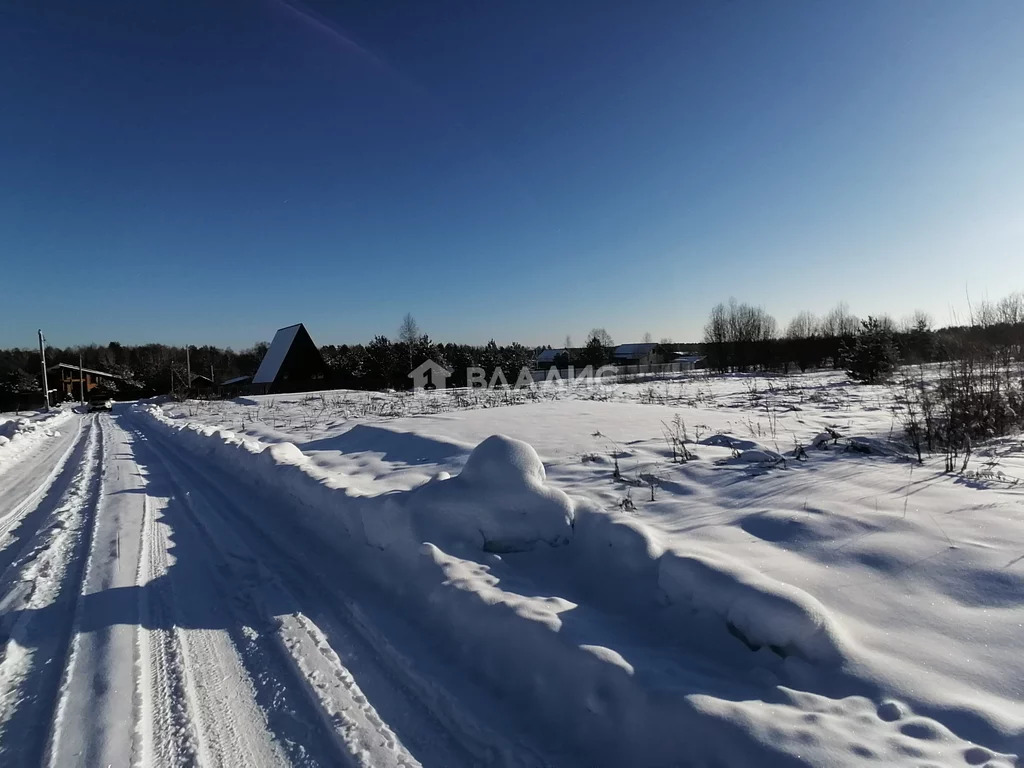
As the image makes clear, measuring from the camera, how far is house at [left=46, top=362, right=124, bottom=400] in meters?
49.9

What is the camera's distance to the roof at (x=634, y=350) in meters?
69.8

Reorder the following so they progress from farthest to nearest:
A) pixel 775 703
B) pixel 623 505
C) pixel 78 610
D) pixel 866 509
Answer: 1. pixel 623 505
2. pixel 866 509
3. pixel 78 610
4. pixel 775 703

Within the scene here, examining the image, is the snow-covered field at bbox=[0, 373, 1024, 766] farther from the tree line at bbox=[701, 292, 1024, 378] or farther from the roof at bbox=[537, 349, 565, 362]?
the roof at bbox=[537, 349, 565, 362]

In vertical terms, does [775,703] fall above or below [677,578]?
below

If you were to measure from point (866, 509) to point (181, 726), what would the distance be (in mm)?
4813

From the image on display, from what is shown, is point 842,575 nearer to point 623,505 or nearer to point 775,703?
point 775,703

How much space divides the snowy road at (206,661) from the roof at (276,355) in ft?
105

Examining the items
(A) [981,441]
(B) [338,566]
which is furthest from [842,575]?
(A) [981,441]

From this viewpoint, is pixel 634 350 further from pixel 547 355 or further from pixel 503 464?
pixel 503 464

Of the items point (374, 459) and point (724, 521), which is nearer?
point (724, 521)

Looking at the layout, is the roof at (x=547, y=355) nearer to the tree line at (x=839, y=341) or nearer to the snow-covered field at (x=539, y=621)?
the tree line at (x=839, y=341)

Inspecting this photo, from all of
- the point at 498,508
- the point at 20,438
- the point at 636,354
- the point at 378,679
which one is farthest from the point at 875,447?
the point at 636,354

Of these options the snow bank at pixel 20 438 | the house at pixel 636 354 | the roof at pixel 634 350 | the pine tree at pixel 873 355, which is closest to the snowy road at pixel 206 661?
the snow bank at pixel 20 438

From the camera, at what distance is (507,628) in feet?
9.36
